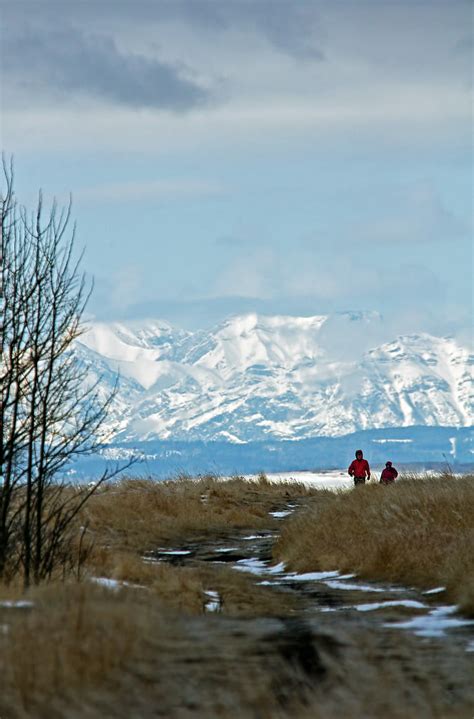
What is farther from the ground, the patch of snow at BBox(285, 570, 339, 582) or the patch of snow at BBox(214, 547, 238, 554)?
the patch of snow at BBox(214, 547, 238, 554)

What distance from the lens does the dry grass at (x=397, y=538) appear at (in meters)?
18.3

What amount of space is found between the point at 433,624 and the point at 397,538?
7238mm

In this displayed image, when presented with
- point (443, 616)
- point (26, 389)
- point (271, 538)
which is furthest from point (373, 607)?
point (271, 538)

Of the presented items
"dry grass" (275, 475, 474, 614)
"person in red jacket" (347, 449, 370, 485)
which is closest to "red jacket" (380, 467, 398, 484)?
"person in red jacket" (347, 449, 370, 485)

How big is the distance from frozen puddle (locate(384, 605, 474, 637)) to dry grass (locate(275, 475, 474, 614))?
1133 mm

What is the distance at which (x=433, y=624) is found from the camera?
13.4 metres

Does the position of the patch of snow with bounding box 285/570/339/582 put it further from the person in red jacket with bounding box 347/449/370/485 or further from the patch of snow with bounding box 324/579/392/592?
the person in red jacket with bounding box 347/449/370/485

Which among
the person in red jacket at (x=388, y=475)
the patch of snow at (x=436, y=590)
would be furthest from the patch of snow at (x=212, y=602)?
the person in red jacket at (x=388, y=475)

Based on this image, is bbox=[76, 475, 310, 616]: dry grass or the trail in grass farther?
bbox=[76, 475, 310, 616]: dry grass

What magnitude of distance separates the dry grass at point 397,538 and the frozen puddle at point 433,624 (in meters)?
1.13

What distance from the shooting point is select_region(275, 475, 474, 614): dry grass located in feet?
60.1

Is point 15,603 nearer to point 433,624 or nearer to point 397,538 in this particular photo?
point 433,624

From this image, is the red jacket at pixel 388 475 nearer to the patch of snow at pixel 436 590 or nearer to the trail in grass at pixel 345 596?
the trail in grass at pixel 345 596

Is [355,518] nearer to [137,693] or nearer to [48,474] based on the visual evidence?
[48,474]
